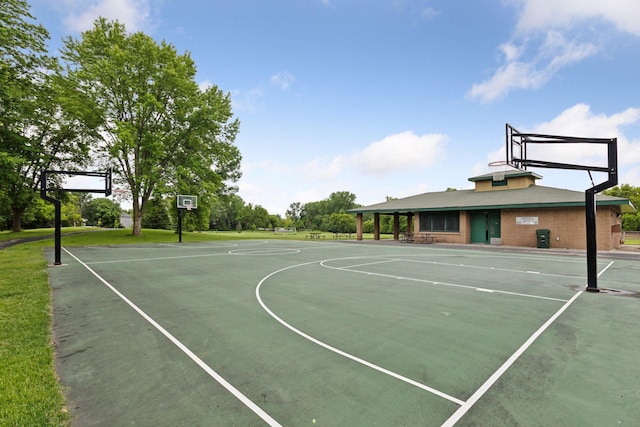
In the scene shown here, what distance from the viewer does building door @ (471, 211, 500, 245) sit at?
2518 centimetres

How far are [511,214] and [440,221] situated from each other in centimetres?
575

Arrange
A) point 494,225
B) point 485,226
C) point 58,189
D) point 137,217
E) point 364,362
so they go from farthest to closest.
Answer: point 137,217 → point 485,226 → point 494,225 → point 58,189 → point 364,362

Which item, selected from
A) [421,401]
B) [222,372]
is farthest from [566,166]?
[222,372]

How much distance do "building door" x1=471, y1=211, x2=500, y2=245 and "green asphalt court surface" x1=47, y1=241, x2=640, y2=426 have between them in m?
17.3

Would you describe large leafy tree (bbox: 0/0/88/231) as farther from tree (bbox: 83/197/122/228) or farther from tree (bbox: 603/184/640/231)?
tree (bbox: 603/184/640/231)

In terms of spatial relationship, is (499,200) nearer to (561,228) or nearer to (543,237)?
(543,237)

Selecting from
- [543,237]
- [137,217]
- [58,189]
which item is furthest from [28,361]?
[137,217]

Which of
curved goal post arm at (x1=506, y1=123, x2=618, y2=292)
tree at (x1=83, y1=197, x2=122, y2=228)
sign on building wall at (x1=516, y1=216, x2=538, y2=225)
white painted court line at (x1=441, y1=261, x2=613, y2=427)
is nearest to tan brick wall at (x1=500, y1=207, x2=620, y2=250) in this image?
sign on building wall at (x1=516, y1=216, x2=538, y2=225)

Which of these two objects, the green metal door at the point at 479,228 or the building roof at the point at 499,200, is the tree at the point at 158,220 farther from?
the green metal door at the point at 479,228

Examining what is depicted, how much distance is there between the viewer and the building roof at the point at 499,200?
67.1 ft

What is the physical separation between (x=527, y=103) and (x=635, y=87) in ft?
18.6

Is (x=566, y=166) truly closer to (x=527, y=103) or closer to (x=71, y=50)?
(x=527, y=103)

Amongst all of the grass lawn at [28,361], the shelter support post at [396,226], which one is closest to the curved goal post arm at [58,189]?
the grass lawn at [28,361]

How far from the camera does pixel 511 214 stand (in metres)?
23.7
